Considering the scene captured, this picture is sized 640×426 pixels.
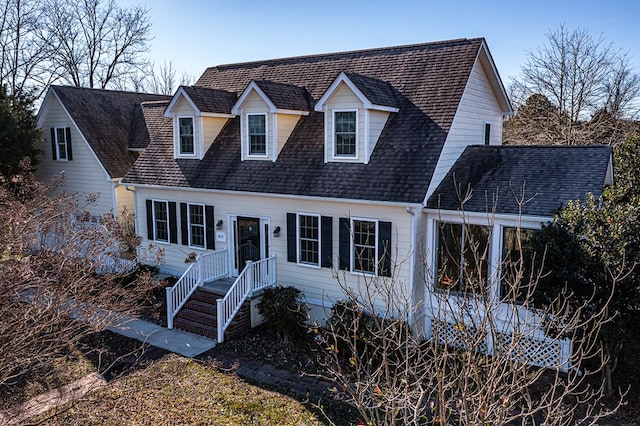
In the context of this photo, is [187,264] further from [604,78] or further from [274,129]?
[604,78]

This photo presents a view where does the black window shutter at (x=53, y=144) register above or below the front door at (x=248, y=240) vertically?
above

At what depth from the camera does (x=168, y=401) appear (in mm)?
9867

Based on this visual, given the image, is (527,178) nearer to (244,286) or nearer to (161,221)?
(244,286)

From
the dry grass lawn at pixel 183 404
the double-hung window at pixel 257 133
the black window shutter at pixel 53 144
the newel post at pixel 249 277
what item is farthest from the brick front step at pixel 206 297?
the black window shutter at pixel 53 144

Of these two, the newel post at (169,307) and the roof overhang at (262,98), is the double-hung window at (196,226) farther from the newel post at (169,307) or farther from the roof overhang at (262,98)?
the roof overhang at (262,98)

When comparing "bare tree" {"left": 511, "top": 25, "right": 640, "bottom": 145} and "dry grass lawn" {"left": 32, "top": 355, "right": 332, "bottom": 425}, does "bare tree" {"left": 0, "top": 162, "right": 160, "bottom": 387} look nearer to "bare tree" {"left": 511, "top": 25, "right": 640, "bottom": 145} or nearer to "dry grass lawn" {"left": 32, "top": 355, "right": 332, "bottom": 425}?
"dry grass lawn" {"left": 32, "top": 355, "right": 332, "bottom": 425}

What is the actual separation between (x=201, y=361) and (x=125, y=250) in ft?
28.4

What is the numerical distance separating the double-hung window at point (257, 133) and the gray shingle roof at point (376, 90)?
3304 mm

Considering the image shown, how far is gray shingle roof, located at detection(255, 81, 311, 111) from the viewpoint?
48.2 ft

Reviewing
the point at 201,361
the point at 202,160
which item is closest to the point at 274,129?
the point at 202,160

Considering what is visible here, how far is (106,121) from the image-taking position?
21812 mm

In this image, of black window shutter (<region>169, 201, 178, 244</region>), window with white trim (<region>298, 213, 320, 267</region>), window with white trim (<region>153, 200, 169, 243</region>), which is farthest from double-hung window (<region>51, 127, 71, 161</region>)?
window with white trim (<region>298, 213, 320, 267</region>)

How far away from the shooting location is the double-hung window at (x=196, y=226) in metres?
16.1

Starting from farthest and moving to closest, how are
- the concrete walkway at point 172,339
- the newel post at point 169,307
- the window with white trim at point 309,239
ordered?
the newel post at point 169,307 < the window with white trim at point 309,239 < the concrete walkway at point 172,339
